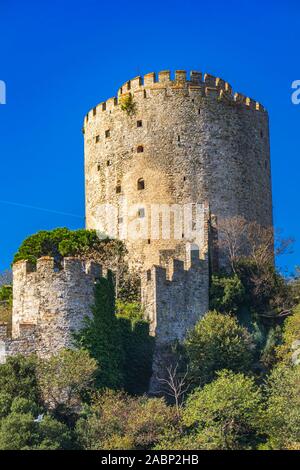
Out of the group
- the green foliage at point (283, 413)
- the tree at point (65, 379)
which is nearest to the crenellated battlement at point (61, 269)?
the tree at point (65, 379)

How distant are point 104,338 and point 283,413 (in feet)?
23.3

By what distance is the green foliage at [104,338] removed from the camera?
5206 centimetres

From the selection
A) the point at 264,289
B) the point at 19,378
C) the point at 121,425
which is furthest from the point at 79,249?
the point at 121,425

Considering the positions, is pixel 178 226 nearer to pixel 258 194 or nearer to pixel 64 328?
pixel 258 194

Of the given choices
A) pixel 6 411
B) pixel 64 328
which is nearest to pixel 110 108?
pixel 64 328

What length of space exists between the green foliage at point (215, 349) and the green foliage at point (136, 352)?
157cm

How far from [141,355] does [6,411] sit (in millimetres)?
7254

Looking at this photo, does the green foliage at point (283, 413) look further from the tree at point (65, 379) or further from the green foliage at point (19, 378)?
the green foliage at point (19, 378)

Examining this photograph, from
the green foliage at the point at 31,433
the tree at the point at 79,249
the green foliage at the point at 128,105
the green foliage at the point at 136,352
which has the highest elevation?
the green foliage at the point at 128,105

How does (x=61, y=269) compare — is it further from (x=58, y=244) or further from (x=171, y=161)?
(x=171, y=161)

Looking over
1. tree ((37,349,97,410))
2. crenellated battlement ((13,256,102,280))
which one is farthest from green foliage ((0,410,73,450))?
crenellated battlement ((13,256,102,280))

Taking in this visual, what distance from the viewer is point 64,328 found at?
52.1 m

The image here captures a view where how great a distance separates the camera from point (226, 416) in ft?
166

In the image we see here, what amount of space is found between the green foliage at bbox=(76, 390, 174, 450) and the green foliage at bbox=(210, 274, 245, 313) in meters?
8.90
